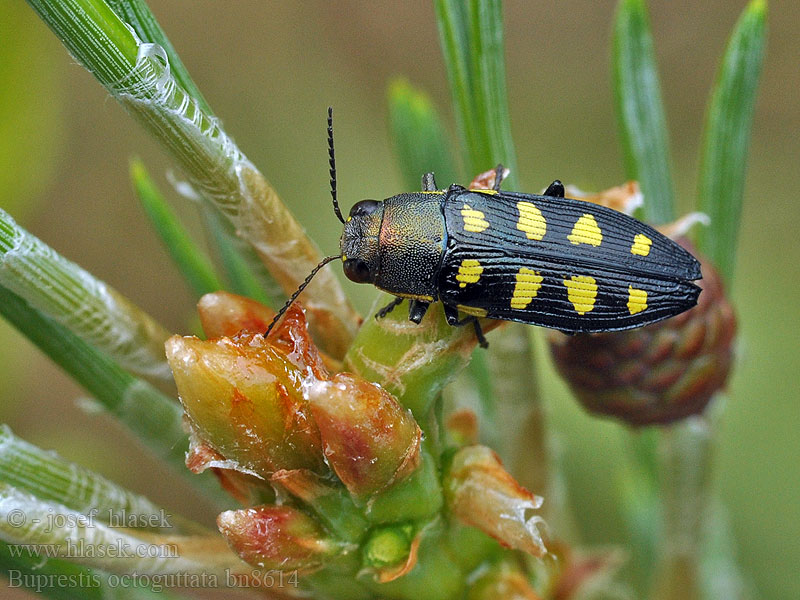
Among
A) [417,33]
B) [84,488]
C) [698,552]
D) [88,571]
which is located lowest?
[88,571]

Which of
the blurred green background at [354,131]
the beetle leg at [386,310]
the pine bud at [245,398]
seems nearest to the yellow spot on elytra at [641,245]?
the beetle leg at [386,310]

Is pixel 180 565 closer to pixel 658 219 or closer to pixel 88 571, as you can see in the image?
pixel 88 571

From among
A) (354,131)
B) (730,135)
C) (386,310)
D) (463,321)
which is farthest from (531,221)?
(354,131)

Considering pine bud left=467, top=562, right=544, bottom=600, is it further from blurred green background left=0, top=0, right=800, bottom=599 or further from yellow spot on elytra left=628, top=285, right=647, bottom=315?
blurred green background left=0, top=0, right=800, bottom=599

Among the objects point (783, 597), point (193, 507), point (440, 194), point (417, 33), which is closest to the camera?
point (440, 194)

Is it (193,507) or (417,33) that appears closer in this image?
(193,507)

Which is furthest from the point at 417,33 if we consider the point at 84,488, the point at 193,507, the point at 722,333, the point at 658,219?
the point at 84,488
